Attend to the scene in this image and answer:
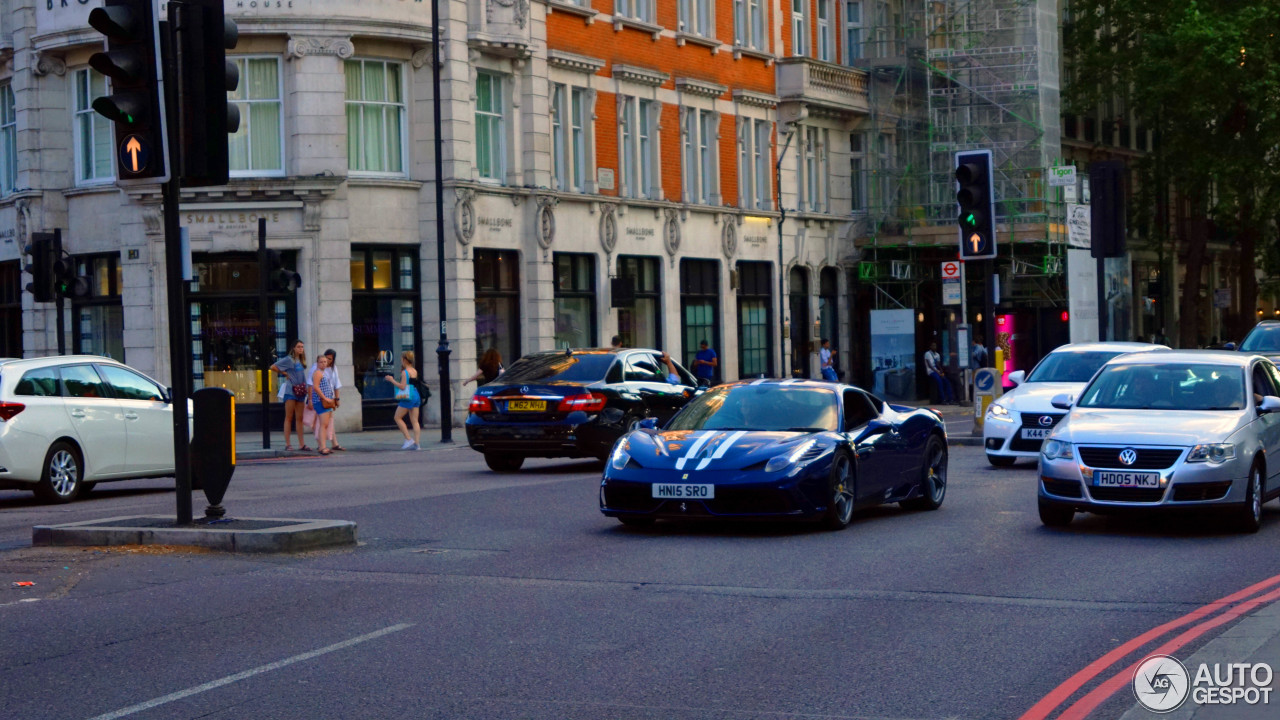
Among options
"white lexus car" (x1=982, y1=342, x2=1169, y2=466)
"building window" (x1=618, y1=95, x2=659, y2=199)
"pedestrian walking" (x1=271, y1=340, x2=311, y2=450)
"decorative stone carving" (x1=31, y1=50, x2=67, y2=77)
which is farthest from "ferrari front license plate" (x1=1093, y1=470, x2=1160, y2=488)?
"building window" (x1=618, y1=95, x2=659, y2=199)

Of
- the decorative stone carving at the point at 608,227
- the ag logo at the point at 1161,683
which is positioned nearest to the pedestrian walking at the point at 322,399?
the decorative stone carving at the point at 608,227

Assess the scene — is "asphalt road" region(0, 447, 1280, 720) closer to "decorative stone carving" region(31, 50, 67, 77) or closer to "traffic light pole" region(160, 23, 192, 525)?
"traffic light pole" region(160, 23, 192, 525)

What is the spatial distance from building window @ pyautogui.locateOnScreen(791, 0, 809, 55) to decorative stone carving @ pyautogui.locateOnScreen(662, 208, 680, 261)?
Result: 28.2 ft

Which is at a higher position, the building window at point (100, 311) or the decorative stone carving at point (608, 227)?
the decorative stone carving at point (608, 227)

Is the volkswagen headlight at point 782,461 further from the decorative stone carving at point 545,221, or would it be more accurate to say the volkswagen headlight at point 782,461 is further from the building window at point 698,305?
the building window at point 698,305

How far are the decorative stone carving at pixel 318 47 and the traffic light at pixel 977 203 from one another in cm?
1415

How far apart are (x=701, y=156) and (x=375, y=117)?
1196 centimetres

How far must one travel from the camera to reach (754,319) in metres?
48.1

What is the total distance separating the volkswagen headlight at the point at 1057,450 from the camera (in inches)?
559

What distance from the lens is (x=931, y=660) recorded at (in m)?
8.74

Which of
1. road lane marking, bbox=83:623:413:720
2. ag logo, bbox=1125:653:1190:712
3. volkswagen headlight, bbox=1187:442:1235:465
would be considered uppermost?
volkswagen headlight, bbox=1187:442:1235:465

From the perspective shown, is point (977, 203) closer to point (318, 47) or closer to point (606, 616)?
point (318, 47)

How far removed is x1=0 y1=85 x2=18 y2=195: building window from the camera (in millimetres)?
38062

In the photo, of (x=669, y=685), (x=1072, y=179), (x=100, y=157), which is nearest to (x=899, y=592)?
(x=669, y=685)
